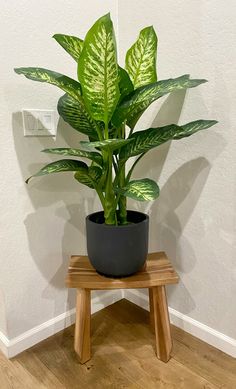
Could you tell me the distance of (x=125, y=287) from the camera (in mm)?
1059

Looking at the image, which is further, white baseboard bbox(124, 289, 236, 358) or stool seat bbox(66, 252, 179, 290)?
white baseboard bbox(124, 289, 236, 358)

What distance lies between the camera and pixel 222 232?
1.14 m

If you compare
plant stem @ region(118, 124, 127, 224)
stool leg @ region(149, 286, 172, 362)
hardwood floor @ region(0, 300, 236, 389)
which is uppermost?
plant stem @ region(118, 124, 127, 224)

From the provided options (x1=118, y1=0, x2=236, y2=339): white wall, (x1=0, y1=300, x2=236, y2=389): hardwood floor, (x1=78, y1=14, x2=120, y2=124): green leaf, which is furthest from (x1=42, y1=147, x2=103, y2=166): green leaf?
(x1=0, y1=300, x2=236, y2=389): hardwood floor

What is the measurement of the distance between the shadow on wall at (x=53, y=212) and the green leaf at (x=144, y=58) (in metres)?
0.39

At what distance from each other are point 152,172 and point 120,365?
2.77 ft

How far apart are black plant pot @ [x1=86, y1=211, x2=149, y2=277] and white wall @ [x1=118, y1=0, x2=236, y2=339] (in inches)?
11.4

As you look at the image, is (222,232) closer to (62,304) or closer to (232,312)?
(232,312)

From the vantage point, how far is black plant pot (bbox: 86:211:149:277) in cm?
101

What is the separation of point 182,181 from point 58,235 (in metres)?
0.62

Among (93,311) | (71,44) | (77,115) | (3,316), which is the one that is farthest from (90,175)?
(93,311)

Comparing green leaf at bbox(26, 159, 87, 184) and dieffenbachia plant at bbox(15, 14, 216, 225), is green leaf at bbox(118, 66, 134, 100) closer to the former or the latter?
dieffenbachia plant at bbox(15, 14, 216, 225)

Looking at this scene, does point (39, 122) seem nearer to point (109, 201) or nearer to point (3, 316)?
point (109, 201)

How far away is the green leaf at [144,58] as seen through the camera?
3.34ft
